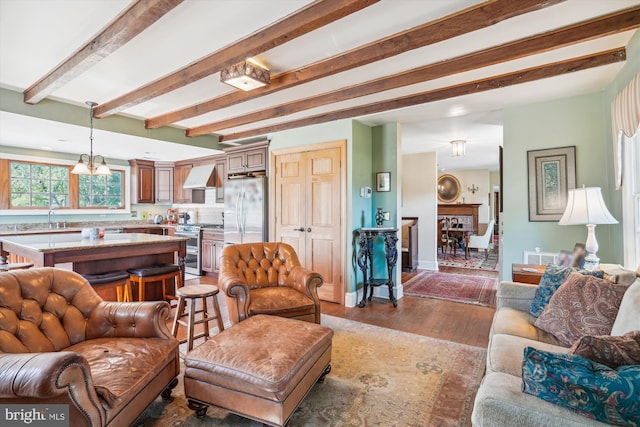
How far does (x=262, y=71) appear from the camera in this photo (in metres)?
2.77

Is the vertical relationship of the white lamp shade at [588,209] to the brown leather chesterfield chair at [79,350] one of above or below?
above

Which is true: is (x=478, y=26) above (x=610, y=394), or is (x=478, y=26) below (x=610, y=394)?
above

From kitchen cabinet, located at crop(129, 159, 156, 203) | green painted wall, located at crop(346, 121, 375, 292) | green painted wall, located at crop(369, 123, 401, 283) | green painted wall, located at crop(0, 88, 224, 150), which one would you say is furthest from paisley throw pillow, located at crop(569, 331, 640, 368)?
kitchen cabinet, located at crop(129, 159, 156, 203)

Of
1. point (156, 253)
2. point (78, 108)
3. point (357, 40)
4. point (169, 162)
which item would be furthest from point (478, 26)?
point (169, 162)

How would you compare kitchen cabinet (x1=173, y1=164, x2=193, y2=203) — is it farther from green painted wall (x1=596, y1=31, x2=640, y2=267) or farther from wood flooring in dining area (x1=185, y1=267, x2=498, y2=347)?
green painted wall (x1=596, y1=31, x2=640, y2=267)

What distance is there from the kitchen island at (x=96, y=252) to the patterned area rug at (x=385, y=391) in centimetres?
171

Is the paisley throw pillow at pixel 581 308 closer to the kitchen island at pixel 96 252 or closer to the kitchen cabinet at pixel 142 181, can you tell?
the kitchen island at pixel 96 252

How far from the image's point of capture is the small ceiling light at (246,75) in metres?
2.63

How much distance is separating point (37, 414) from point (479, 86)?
385 cm

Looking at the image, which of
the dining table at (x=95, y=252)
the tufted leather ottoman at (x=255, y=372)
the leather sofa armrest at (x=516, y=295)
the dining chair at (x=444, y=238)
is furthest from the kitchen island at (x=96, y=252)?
the dining chair at (x=444, y=238)

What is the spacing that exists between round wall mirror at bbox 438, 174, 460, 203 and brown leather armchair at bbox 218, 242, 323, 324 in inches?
317

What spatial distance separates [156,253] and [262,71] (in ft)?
8.07

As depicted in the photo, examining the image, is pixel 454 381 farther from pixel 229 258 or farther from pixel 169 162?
pixel 169 162

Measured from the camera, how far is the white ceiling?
1970mm
